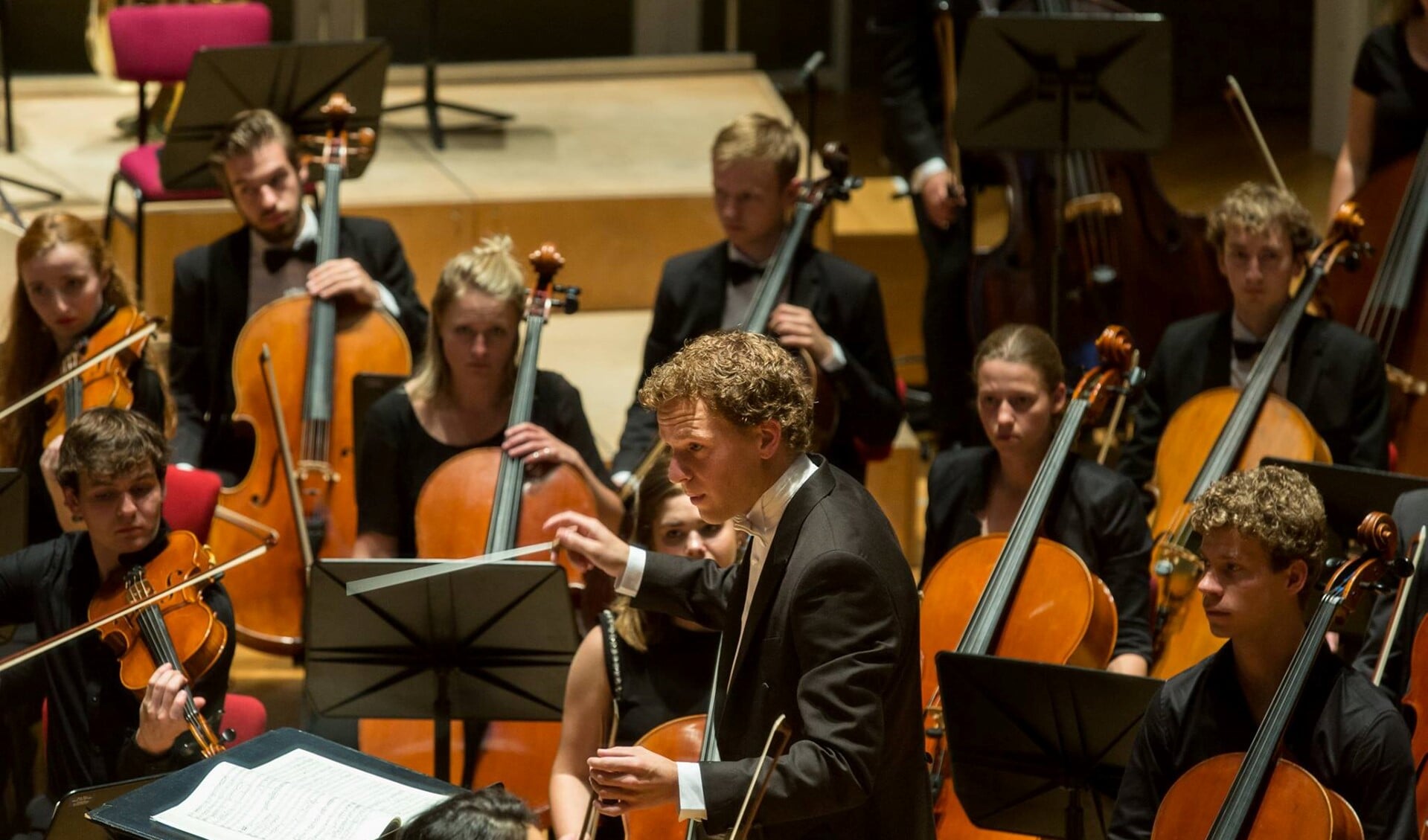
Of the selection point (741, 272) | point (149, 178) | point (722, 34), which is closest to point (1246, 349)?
point (741, 272)

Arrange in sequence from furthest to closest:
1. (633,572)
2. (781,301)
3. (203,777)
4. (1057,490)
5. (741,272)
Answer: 1. (741,272)
2. (781,301)
3. (1057,490)
4. (633,572)
5. (203,777)

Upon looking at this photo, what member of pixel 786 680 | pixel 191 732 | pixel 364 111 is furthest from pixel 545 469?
pixel 364 111

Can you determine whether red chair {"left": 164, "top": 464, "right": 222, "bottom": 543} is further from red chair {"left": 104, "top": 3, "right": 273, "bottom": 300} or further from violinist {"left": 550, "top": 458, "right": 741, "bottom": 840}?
red chair {"left": 104, "top": 3, "right": 273, "bottom": 300}

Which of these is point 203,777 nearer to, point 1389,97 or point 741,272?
point 741,272

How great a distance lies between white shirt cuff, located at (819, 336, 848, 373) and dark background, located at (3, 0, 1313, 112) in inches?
142

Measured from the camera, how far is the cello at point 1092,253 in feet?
13.8

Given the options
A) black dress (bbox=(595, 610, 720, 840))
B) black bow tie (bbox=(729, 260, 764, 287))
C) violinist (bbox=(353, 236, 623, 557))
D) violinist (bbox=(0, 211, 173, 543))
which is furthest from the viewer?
black bow tie (bbox=(729, 260, 764, 287))

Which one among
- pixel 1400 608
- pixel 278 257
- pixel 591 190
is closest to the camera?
pixel 1400 608

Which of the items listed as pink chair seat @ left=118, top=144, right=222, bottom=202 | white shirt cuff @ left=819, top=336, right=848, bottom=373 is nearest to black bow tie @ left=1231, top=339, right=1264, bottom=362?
white shirt cuff @ left=819, top=336, right=848, bottom=373

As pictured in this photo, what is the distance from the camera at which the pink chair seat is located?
15.3 ft

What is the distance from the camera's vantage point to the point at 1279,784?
2094mm

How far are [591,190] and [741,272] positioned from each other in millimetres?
1719

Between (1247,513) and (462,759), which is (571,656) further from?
(1247,513)

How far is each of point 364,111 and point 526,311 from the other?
129 cm
